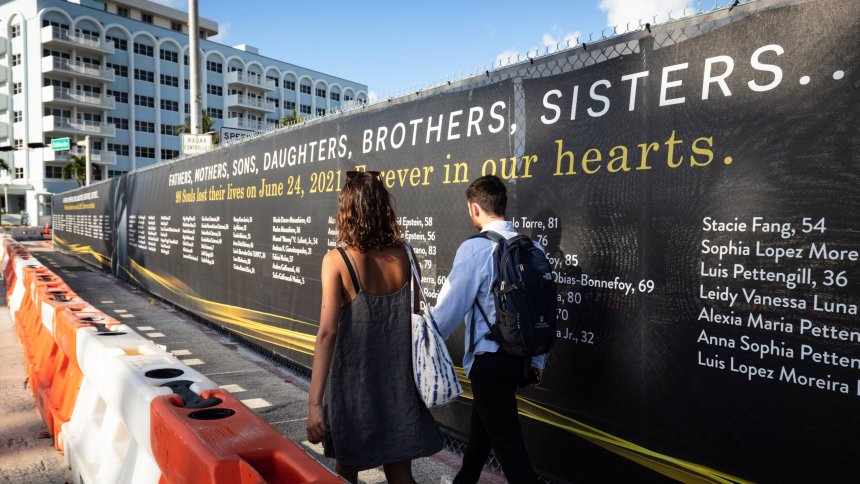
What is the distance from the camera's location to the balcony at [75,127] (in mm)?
44500

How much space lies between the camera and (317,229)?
5.42 metres

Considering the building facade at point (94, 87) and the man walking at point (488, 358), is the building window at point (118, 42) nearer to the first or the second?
the building facade at point (94, 87)

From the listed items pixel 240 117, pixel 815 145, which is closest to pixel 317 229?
pixel 815 145

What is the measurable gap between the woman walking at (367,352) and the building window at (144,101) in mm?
57110

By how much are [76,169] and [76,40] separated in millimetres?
10955

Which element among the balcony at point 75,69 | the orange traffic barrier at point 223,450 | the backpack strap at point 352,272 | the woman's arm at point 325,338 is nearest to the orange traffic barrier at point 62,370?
the orange traffic barrier at point 223,450

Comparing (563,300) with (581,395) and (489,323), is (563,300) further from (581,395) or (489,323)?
(489,323)

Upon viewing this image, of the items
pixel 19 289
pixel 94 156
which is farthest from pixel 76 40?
pixel 19 289

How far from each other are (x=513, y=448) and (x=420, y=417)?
490 mm

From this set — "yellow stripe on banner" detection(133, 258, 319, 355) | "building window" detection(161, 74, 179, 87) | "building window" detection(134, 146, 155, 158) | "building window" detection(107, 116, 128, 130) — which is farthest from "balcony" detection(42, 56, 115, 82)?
"yellow stripe on banner" detection(133, 258, 319, 355)

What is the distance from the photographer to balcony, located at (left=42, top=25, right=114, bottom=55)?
44.2 meters

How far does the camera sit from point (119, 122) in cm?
4984

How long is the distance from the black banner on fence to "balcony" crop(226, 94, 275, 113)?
58716mm

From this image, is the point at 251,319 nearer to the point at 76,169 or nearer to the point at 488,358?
the point at 488,358
